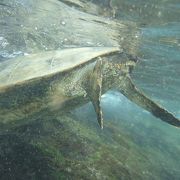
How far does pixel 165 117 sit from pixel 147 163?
308 cm

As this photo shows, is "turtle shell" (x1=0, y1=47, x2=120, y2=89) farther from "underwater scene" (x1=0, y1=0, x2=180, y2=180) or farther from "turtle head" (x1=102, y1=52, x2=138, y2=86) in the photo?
"turtle head" (x1=102, y1=52, x2=138, y2=86)

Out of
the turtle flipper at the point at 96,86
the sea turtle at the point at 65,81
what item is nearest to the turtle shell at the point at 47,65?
the sea turtle at the point at 65,81

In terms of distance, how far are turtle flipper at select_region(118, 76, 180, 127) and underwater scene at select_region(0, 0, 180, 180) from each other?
0.07 ft

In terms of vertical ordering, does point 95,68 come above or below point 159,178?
above

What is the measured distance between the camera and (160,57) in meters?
13.7

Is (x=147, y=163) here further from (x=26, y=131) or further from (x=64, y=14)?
(x=64, y=14)

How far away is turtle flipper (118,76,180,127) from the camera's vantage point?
617cm

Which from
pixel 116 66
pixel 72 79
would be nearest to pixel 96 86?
pixel 72 79

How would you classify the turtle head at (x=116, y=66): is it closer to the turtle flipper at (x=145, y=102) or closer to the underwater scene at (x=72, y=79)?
the underwater scene at (x=72, y=79)

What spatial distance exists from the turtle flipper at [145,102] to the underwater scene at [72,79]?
22 mm

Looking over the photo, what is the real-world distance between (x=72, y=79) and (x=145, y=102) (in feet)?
6.82

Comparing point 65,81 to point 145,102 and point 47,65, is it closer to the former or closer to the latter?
point 47,65

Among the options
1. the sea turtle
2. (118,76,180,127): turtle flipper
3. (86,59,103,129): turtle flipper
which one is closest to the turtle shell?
the sea turtle

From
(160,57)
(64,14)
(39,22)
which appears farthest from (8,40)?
(160,57)
